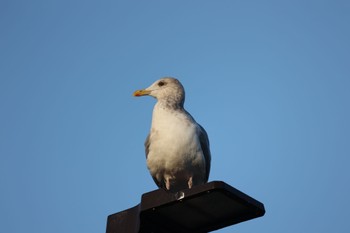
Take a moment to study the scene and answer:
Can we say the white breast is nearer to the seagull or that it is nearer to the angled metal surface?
the seagull

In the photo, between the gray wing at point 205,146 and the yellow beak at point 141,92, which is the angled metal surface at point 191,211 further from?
the yellow beak at point 141,92

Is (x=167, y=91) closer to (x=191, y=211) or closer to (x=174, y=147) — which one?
(x=174, y=147)

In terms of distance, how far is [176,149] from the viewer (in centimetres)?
839

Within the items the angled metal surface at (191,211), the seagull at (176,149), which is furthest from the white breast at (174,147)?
the angled metal surface at (191,211)

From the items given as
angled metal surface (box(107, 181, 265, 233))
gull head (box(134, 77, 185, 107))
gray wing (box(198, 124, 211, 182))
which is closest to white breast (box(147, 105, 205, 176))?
gray wing (box(198, 124, 211, 182))

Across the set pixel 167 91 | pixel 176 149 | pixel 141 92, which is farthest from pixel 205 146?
pixel 141 92

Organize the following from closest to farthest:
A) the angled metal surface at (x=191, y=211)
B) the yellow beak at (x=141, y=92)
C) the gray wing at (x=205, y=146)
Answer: the angled metal surface at (x=191, y=211) → the gray wing at (x=205, y=146) → the yellow beak at (x=141, y=92)

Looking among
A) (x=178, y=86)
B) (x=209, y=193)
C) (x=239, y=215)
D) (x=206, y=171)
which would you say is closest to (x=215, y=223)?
(x=239, y=215)

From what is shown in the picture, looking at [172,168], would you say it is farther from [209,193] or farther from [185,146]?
[209,193]

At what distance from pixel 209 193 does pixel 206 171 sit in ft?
12.5

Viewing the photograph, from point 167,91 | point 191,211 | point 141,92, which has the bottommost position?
point 191,211

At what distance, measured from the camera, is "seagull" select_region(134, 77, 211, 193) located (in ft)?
27.7

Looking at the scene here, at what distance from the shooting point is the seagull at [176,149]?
27.7ft

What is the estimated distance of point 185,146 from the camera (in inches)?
332
